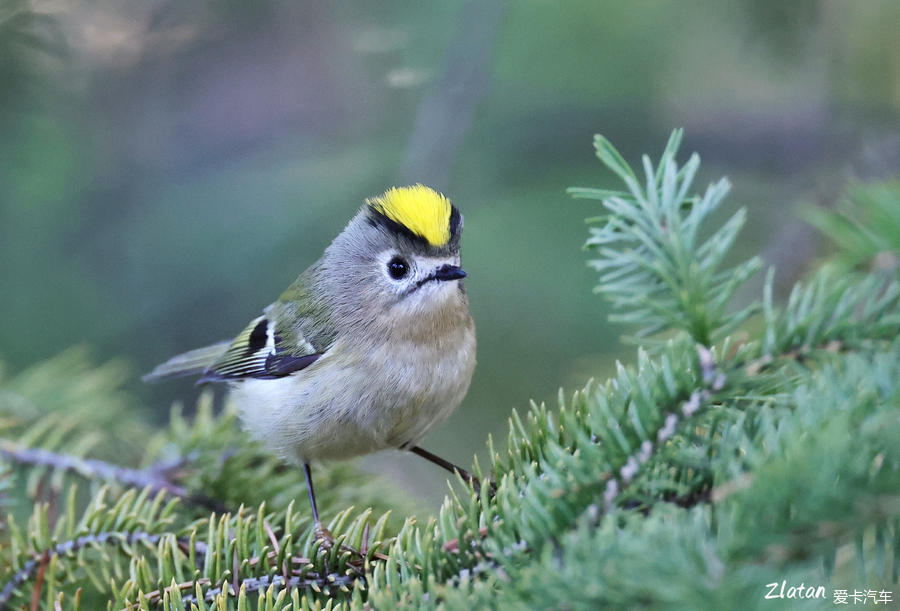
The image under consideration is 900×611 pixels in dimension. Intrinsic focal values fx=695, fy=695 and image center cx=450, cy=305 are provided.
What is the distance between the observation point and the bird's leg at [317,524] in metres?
0.96

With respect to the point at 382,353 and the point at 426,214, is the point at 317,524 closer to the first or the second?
the point at 382,353

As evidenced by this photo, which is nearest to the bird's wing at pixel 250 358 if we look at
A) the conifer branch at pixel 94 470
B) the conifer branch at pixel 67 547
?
the conifer branch at pixel 94 470

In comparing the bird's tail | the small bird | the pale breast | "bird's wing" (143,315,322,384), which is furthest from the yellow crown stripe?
the bird's tail

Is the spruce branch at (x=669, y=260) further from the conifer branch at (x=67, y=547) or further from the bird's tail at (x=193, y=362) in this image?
the bird's tail at (x=193, y=362)

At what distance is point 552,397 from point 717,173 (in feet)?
A: 2.58

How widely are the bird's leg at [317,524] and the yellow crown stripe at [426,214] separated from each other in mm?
540

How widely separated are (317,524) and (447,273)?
0.53 m

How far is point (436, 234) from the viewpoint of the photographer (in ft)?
4.58

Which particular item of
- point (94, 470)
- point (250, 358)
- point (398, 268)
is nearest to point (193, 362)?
point (250, 358)

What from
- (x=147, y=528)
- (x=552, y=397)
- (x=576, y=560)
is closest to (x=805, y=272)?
(x=552, y=397)

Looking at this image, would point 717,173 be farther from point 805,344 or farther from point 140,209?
point 140,209

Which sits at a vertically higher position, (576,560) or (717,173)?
(717,173)

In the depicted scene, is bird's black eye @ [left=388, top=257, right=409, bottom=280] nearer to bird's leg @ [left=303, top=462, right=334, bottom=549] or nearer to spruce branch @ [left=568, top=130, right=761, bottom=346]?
bird's leg @ [left=303, top=462, right=334, bottom=549]

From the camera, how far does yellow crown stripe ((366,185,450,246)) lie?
1.40 m
